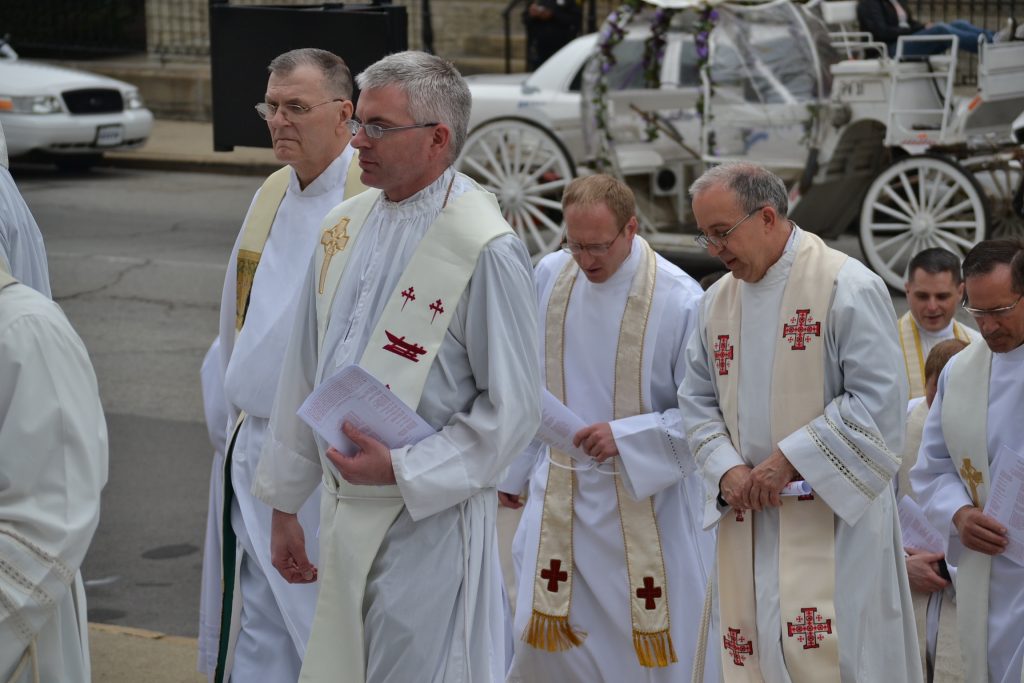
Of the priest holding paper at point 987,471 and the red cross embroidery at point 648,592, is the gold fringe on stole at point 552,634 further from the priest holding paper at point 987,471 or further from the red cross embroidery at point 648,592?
the priest holding paper at point 987,471

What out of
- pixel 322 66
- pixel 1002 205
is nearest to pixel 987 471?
pixel 322 66

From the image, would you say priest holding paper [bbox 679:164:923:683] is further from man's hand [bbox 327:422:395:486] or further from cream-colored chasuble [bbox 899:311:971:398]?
cream-colored chasuble [bbox 899:311:971:398]

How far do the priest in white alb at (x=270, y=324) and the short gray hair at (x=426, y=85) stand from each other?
1.06 metres

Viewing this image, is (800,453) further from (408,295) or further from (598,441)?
(408,295)

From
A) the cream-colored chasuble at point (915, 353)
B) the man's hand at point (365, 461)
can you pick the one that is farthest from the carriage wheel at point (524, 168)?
the man's hand at point (365, 461)

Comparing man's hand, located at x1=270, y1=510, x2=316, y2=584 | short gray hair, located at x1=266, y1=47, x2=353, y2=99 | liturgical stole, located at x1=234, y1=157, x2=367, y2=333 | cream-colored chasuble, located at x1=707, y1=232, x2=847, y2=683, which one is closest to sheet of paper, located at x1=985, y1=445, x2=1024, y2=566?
cream-colored chasuble, located at x1=707, y1=232, x2=847, y2=683

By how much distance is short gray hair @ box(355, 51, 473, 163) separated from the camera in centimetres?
375

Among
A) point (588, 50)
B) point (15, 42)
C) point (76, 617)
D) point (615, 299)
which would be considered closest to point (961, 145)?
point (588, 50)

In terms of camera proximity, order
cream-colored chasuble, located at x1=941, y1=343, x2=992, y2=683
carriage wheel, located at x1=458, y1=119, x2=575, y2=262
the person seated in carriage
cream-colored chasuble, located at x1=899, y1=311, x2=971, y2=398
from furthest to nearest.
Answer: carriage wheel, located at x1=458, y1=119, x2=575, y2=262 < the person seated in carriage < cream-colored chasuble, located at x1=899, y1=311, x2=971, y2=398 < cream-colored chasuble, located at x1=941, y1=343, x2=992, y2=683

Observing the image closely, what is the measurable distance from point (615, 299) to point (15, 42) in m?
23.6

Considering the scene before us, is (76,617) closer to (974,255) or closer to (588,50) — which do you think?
(974,255)

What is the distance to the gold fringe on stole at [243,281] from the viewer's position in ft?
16.2

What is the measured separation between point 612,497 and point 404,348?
1.67 meters

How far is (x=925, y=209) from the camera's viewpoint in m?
11.9
